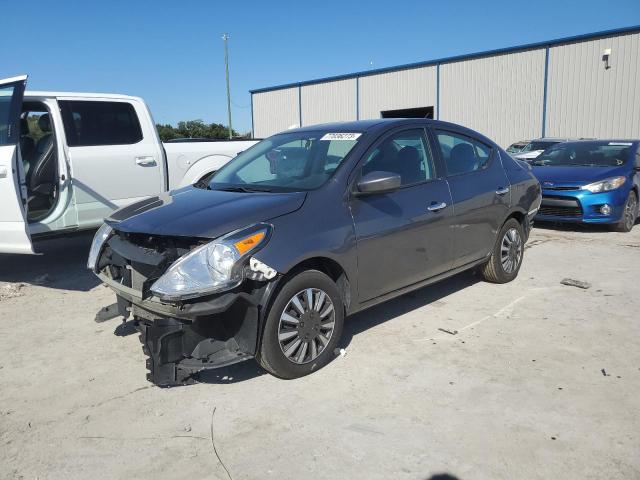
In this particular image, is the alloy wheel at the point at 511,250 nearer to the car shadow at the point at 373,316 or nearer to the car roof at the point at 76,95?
the car shadow at the point at 373,316

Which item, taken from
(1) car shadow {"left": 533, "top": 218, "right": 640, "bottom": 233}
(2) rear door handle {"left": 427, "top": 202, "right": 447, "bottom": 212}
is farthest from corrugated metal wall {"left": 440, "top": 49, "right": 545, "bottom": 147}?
(2) rear door handle {"left": 427, "top": 202, "right": 447, "bottom": 212}

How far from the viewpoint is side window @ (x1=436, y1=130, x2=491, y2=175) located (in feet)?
15.7

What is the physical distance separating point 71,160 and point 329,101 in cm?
2784

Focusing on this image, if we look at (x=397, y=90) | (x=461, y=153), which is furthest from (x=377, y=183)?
(x=397, y=90)

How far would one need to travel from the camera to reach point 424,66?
91.4 ft

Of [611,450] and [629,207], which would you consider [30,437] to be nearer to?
[611,450]

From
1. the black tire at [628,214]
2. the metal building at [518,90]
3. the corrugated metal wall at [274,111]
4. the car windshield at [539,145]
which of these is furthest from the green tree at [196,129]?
the black tire at [628,214]

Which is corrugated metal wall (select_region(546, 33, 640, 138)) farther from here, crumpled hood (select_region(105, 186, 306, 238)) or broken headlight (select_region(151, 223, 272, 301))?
broken headlight (select_region(151, 223, 272, 301))

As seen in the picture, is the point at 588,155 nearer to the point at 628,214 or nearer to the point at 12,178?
the point at 628,214

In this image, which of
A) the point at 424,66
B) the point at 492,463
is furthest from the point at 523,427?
the point at 424,66

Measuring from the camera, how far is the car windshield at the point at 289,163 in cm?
397

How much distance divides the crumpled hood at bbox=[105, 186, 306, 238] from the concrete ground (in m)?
1.04

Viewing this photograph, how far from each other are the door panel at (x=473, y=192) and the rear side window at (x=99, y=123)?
13.4 ft

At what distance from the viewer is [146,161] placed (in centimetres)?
677
